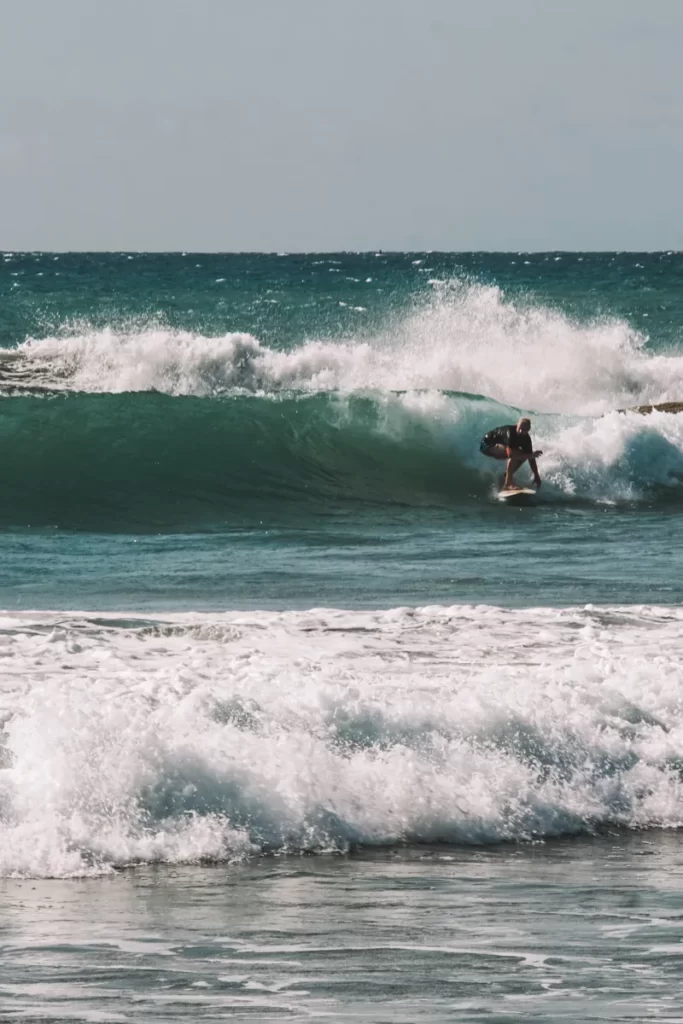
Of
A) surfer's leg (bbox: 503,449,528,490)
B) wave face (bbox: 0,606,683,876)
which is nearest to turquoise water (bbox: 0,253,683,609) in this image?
surfer's leg (bbox: 503,449,528,490)

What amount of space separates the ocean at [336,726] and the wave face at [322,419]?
112 mm

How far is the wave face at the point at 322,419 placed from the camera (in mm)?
21797

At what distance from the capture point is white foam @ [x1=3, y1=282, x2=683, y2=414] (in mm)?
30766

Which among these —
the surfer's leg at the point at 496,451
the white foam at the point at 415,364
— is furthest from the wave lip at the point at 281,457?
the white foam at the point at 415,364

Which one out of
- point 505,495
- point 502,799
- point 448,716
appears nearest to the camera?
point 502,799

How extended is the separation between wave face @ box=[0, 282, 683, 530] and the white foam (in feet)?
0.14

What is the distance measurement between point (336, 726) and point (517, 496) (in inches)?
500

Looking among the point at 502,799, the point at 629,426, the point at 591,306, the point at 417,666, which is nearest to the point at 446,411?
the point at 629,426

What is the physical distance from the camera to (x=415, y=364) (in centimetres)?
3231

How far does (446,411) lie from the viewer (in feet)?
84.1

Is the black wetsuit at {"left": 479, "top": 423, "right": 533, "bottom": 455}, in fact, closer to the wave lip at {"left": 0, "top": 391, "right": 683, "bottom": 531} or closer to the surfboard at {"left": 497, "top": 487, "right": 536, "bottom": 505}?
the surfboard at {"left": 497, "top": 487, "right": 536, "bottom": 505}

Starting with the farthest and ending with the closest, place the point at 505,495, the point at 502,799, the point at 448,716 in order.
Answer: the point at 505,495, the point at 448,716, the point at 502,799

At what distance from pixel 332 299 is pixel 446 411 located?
3581cm

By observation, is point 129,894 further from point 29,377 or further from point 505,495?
point 29,377
